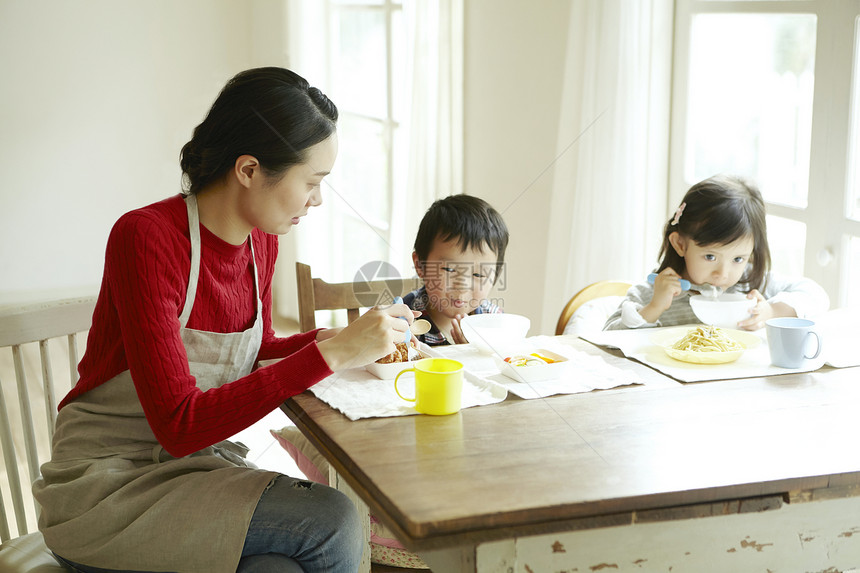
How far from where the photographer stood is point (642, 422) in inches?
43.0

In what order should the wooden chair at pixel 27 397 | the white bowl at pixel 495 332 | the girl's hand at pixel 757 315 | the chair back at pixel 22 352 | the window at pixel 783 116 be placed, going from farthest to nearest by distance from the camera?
the window at pixel 783 116 → the girl's hand at pixel 757 315 → the white bowl at pixel 495 332 → the chair back at pixel 22 352 → the wooden chair at pixel 27 397

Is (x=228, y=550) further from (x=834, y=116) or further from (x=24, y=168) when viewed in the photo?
(x=24, y=168)

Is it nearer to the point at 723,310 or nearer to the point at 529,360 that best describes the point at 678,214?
the point at 723,310

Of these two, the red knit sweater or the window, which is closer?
the red knit sweater

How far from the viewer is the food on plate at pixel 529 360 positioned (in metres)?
1.32

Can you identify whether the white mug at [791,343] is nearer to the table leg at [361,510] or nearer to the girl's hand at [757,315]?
the girl's hand at [757,315]

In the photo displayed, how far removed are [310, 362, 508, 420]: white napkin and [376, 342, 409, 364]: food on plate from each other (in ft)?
0.09

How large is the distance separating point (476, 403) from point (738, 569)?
41cm

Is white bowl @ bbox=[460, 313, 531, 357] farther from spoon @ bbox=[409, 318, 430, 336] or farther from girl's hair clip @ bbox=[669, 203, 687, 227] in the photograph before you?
girl's hair clip @ bbox=[669, 203, 687, 227]

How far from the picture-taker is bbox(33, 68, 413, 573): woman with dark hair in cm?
111

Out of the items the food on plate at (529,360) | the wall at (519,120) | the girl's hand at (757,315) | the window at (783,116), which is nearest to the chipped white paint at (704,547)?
the food on plate at (529,360)

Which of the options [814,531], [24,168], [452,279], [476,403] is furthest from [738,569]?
[24,168]

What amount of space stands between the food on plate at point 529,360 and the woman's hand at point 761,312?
50cm

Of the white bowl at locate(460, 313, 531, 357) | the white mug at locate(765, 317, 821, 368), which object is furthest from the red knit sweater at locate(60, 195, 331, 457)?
the white mug at locate(765, 317, 821, 368)
